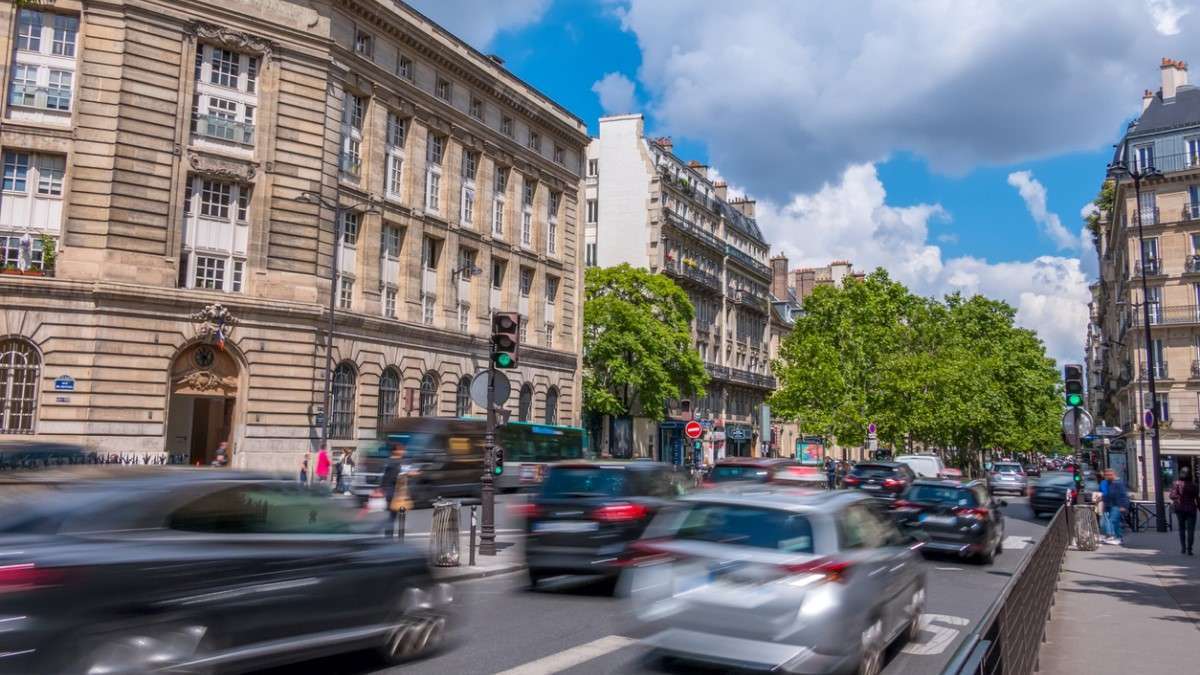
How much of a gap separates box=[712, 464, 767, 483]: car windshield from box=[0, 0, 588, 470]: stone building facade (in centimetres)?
1981

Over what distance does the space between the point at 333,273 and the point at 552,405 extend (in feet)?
61.1

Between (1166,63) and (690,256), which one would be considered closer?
(1166,63)

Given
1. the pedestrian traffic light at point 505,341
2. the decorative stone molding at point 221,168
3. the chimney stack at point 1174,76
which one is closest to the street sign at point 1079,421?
the pedestrian traffic light at point 505,341

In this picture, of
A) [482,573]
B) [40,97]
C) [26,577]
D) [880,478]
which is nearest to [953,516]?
[482,573]

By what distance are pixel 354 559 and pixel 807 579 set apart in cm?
367

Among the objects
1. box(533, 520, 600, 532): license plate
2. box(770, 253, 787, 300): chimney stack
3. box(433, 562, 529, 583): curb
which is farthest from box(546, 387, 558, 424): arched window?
box(770, 253, 787, 300): chimney stack

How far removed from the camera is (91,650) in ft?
17.9

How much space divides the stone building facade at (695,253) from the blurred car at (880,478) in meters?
31.2

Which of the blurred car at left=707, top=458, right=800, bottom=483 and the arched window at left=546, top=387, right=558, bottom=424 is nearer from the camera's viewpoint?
the blurred car at left=707, top=458, right=800, bottom=483

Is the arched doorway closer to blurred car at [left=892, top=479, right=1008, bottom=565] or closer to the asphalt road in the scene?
the asphalt road

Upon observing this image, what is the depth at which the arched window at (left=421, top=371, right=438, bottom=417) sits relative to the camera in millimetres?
40719

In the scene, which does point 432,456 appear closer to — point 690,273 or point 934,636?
point 934,636

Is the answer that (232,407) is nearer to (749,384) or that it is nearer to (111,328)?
(111,328)

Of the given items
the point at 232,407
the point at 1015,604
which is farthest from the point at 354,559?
the point at 232,407
